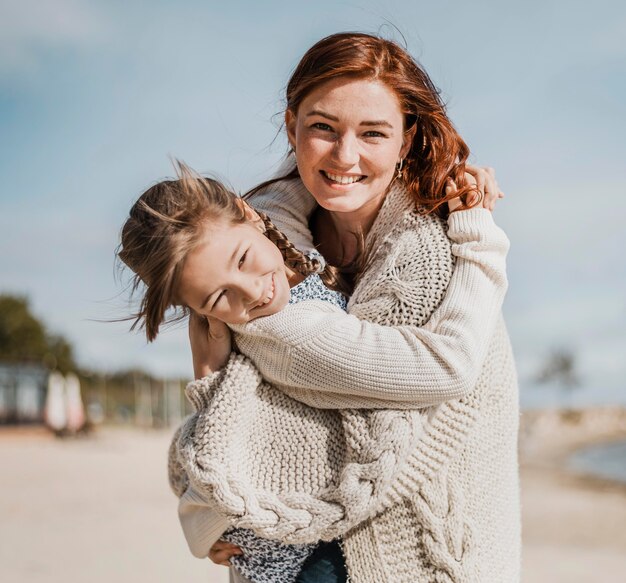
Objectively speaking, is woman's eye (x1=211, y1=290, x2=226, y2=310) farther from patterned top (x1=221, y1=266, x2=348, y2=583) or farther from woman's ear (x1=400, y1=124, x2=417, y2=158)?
woman's ear (x1=400, y1=124, x2=417, y2=158)

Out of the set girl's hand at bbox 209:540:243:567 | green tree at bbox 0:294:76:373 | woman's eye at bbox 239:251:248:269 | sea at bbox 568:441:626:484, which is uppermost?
woman's eye at bbox 239:251:248:269

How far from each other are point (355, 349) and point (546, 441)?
46653mm

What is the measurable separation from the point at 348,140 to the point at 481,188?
0.45 meters

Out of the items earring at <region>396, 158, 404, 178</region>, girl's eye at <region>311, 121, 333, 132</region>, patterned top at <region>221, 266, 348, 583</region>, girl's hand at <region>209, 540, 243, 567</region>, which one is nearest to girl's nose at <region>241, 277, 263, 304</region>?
patterned top at <region>221, 266, 348, 583</region>

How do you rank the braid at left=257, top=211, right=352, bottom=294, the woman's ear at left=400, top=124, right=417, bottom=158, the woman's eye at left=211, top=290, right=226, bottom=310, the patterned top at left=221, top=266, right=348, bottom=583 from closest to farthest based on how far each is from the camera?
1. the woman's eye at left=211, top=290, right=226, bottom=310
2. the patterned top at left=221, top=266, right=348, bottom=583
3. the braid at left=257, top=211, right=352, bottom=294
4. the woman's ear at left=400, top=124, right=417, bottom=158

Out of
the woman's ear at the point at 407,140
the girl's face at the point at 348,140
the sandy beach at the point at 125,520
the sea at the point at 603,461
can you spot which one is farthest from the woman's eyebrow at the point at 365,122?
the sea at the point at 603,461

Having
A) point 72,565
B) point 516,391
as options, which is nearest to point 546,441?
point 72,565

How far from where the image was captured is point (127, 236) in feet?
8.07

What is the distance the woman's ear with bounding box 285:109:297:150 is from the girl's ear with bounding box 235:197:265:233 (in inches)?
14.7

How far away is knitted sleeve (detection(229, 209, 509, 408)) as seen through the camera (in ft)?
7.50

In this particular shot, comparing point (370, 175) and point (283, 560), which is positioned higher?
point (370, 175)

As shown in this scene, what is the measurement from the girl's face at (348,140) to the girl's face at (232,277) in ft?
1.09

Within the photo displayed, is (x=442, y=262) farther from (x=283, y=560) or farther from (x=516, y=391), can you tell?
(x=283, y=560)

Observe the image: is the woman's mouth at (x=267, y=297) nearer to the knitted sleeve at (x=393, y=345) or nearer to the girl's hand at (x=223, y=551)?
the knitted sleeve at (x=393, y=345)
